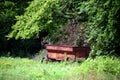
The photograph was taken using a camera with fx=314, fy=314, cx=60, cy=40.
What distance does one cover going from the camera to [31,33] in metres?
15.5

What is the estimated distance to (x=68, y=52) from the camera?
14.3 metres

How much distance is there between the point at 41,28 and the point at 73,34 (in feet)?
6.04

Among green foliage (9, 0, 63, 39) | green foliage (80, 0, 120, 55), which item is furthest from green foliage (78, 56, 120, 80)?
green foliage (9, 0, 63, 39)

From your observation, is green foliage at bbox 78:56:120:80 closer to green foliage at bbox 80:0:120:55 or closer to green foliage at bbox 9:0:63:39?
green foliage at bbox 80:0:120:55

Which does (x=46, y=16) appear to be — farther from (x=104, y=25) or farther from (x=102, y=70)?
(x=102, y=70)

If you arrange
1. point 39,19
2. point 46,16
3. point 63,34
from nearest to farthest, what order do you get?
1. point 39,19
2. point 46,16
3. point 63,34

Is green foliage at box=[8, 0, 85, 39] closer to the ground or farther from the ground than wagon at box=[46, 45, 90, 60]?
farther from the ground

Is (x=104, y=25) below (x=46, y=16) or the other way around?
the other way around

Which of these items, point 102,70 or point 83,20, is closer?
point 102,70

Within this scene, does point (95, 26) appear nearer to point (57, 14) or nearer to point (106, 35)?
point (106, 35)

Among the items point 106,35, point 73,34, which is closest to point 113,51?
point 106,35

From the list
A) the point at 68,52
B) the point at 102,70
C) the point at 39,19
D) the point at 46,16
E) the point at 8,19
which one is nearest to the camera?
the point at 102,70

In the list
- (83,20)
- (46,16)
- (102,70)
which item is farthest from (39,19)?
(102,70)

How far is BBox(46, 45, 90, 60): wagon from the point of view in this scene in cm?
1395
